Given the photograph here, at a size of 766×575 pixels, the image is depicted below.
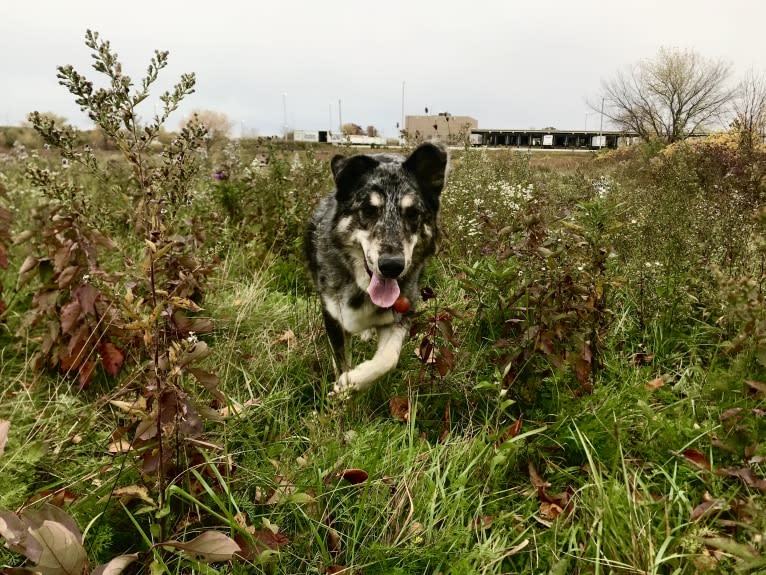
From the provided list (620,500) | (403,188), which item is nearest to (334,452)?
(620,500)

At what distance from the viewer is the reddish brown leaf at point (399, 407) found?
112 inches

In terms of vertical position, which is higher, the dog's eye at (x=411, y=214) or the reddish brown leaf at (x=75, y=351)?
the dog's eye at (x=411, y=214)

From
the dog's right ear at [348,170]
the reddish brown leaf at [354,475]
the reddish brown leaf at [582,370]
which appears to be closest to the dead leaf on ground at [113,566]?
the reddish brown leaf at [354,475]

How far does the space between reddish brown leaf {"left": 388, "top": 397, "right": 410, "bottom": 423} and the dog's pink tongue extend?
2.32ft

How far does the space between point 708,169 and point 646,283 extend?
22.5 ft

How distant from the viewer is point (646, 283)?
149 inches

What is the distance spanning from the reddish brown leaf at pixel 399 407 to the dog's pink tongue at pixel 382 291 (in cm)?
71

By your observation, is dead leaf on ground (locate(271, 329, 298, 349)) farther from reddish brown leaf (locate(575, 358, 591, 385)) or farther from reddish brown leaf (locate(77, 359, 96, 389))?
reddish brown leaf (locate(575, 358, 591, 385))

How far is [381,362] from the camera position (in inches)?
124

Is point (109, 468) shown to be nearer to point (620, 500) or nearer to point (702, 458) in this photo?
point (620, 500)

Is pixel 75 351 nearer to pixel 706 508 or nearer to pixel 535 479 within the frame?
pixel 535 479

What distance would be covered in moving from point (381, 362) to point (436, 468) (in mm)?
988

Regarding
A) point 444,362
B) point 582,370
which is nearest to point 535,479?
point 582,370

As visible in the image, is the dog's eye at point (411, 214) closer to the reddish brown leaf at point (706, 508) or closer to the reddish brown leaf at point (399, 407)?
the reddish brown leaf at point (399, 407)
